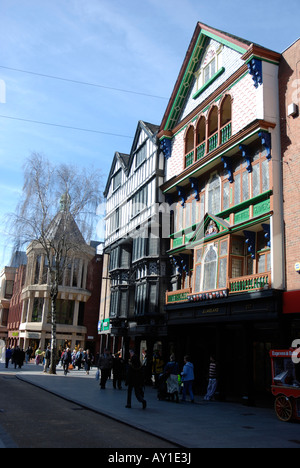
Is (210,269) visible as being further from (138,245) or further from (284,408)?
(138,245)

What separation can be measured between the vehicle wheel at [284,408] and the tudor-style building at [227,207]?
3.12 m

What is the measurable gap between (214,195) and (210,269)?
3.71m

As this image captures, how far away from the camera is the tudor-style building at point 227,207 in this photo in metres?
16.2

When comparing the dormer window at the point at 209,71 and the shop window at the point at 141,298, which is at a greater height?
the dormer window at the point at 209,71

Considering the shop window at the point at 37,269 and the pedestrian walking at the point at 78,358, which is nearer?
the pedestrian walking at the point at 78,358

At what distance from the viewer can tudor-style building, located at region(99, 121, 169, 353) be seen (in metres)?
25.8

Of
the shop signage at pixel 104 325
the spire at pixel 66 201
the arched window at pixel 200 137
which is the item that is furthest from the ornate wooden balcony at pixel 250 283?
the shop signage at pixel 104 325

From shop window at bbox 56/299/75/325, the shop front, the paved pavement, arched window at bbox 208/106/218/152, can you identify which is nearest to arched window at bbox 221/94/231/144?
arched window at bbox 208/106/218/152

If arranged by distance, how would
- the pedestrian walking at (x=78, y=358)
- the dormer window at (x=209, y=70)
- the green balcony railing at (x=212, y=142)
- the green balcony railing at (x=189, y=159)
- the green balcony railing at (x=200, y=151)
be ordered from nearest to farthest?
the green balcony railing at (x=212, y=142) → the dormer window at (x=209, y=70) → the green balcony railing at (x=200, y=151) → the green balcony railing at (x=189, y=159) → the pedestrian walking at (x=78, y=358)

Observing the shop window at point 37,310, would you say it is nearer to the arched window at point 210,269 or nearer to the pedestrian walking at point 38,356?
the pedestrian walking at point 38,356

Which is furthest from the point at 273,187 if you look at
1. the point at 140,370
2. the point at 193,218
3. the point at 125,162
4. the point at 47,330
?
the point at 47,330

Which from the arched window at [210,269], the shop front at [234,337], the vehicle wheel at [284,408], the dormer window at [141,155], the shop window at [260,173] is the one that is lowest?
the vehicle wheel at [284,408]

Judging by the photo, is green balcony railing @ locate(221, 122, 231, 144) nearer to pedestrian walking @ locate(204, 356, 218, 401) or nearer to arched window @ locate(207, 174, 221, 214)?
arched window @ locate(207, 174, 221, 214)
